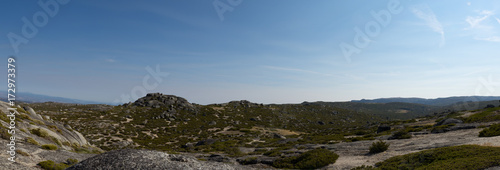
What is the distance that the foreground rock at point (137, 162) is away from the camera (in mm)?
12211

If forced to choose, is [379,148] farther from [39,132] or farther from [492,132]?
[39,132]

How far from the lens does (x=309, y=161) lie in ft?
75.2

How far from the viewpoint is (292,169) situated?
891 inches

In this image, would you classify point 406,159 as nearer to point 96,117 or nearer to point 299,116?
point 96,117

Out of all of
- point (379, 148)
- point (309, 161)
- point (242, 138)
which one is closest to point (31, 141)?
point (309, 161)

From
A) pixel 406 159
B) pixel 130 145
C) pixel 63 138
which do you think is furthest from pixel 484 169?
pixel 130 145

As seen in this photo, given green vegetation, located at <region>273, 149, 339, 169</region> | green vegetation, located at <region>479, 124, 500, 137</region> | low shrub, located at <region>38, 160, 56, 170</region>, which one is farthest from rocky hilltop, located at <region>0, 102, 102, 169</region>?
green vegetation, located at <region>479, 124, 500, 137</region>

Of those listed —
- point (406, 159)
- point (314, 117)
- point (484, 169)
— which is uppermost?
point (484, 169)

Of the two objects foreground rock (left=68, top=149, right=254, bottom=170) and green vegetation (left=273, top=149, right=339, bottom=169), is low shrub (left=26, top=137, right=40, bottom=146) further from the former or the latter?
green vegetation (left=273, top=149, right=339, bottom=169)

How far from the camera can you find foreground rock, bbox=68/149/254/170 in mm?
12211

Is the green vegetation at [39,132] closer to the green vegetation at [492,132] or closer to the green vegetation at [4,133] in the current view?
the green vegetation at [4,133]

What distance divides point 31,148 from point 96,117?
199ft

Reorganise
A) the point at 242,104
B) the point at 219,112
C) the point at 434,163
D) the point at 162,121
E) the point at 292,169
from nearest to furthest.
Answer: the point at 434,163, the point at 292,169, the point at 162,121, the point at 219,112, the point at 242,104

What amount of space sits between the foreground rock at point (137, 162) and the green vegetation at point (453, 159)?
15.2 m
